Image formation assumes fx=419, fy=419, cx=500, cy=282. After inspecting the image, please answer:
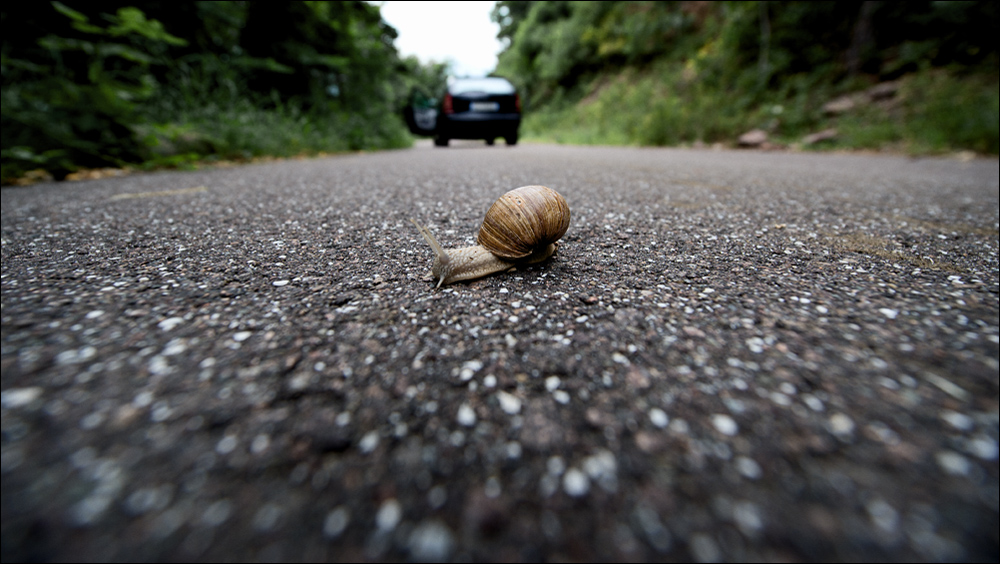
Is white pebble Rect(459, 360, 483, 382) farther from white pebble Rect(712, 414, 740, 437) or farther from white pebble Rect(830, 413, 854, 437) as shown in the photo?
white pebble Rect(830, 413, 854, 437)

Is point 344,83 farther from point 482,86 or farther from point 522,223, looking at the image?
point 522,223

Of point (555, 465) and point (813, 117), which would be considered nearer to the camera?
point (555, 465)

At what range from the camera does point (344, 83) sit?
23.7ft

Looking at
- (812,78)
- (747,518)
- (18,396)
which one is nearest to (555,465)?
(747,518)

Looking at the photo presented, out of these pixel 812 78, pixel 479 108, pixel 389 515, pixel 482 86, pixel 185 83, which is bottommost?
pixel 389 515

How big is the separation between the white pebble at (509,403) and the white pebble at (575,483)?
0.14 metres

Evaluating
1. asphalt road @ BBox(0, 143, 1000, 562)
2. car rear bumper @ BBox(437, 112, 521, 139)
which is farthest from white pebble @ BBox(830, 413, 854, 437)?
car rear bumper @ BBox(437, 112, 521, 139)

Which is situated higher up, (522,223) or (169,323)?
(522,223)

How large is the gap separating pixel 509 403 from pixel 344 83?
25.9 feet

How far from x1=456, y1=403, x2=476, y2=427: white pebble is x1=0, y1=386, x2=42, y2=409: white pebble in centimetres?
71

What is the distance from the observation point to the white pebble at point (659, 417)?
70 centimetres

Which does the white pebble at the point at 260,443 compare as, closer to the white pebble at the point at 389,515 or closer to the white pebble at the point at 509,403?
the white pebble at the point at 389,515

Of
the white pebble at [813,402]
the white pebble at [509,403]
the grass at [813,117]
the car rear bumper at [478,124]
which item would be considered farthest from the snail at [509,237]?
the car rear bumper at [478,124]

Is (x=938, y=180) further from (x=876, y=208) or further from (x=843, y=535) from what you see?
(x=843, y=535)
